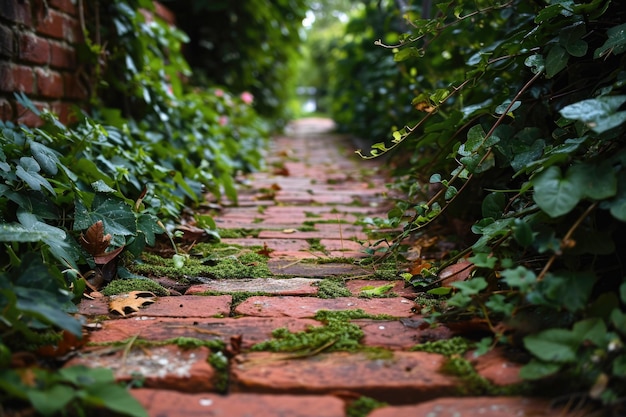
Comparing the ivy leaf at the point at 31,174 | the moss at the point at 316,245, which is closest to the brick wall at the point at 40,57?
the ivy leaf at the point at 31,174

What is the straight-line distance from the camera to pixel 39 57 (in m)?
2.22

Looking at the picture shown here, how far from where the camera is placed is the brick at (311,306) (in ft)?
4.48

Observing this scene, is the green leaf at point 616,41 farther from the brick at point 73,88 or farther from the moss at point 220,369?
the brick at point 73,88

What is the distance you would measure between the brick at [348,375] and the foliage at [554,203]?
16 cm

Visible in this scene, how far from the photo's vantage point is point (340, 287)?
5.18ft

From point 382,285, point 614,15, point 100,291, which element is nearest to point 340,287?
point 382,285

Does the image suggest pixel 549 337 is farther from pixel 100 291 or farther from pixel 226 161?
pixel 226 161

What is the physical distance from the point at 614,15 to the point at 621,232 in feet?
2.32

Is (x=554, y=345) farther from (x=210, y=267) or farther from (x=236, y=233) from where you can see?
(x=236, y=233)

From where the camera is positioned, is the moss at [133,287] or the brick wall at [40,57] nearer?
the moss at [133,287]

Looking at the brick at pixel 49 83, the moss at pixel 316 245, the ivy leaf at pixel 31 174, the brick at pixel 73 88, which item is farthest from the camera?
the brick at pixel 73 88

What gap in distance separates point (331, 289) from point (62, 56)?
1.72 metres

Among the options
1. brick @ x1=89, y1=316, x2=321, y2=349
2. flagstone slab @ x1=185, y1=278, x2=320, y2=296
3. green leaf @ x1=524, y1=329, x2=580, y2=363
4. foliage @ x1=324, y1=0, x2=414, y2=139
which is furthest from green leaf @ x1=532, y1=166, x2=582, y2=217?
foliage @ x1=324, y1=0, x2=414, y2=139

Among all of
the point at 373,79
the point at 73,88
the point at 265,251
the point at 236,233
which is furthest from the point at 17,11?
the point at 373,79
